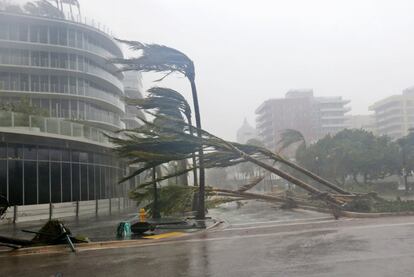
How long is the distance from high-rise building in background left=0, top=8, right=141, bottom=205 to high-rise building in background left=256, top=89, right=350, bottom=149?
9215cm

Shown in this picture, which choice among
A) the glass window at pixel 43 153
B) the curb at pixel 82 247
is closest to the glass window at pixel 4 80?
the glass window at pixel 43 153

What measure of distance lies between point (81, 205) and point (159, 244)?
22779 mm

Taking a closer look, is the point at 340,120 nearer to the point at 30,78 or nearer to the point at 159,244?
the point at 30,78

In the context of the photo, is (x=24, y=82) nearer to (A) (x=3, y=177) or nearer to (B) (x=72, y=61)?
(B) (x=72, y=61)

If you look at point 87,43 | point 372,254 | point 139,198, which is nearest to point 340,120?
point 87,43

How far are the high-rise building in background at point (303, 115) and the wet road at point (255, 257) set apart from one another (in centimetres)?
13371

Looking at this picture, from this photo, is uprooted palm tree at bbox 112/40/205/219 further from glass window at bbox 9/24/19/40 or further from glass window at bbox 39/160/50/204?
glass window at bbox 9/24/19/40

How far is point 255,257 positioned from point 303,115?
145048mm

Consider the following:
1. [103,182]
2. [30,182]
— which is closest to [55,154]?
[30,182]

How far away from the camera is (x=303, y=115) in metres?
153

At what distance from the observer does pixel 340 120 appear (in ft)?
523

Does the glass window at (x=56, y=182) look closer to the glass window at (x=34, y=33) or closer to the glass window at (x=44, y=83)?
the glass window at (x=44, y=83)

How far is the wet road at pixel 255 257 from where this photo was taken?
952cm

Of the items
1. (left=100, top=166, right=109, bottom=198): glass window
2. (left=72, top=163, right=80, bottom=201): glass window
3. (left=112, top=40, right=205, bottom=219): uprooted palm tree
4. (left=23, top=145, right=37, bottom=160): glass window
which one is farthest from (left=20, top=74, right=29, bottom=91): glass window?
(left=112, top=40, right=205, bottom=219): uprooted palm tree
